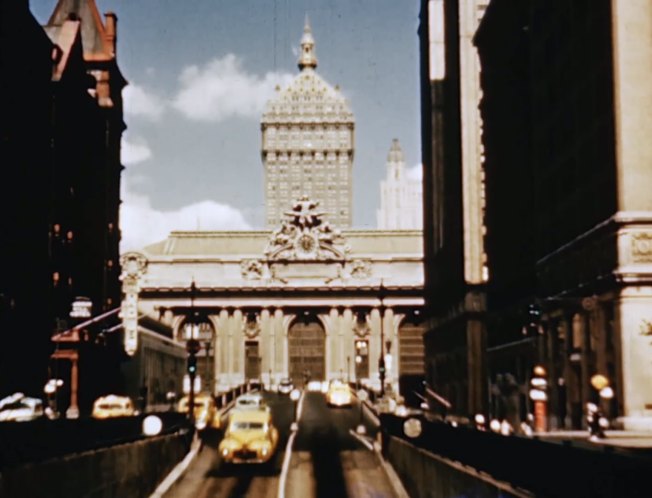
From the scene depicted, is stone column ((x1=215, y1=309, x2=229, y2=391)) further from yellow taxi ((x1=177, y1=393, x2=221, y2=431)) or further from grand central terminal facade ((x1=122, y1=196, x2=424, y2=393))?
yellow taxi ((x1=177, y1=393, x2=221, y2=431))

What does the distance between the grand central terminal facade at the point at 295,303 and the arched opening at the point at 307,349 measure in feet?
0.45

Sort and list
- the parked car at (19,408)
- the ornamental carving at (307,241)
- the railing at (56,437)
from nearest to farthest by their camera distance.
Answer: the railing at (56,437) < the parked car at (19,408) < the ornamental carving at (307,241)

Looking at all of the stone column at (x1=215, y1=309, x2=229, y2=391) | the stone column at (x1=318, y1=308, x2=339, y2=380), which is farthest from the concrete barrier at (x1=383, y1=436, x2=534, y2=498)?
the stone column at (x1=215, y1=309, x2=229, y2=391)

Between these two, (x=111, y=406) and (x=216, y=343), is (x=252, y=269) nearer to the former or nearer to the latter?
(x=216, y=343)

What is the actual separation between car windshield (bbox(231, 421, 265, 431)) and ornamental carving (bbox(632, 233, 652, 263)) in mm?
18287

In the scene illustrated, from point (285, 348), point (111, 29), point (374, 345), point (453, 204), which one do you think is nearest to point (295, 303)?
point (285, 348)

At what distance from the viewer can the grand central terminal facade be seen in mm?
163875

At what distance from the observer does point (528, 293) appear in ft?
267

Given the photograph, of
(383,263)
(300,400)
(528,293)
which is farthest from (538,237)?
Result: (383,263)

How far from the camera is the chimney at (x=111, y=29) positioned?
10650cm

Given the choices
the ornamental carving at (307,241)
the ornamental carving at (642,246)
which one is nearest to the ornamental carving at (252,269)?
the ornamental carving at (307,241)

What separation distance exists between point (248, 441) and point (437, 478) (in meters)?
17.1

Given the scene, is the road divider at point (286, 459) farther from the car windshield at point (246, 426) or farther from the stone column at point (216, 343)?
the stone column at point (216, 343)

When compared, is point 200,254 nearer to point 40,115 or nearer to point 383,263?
point 383,263
